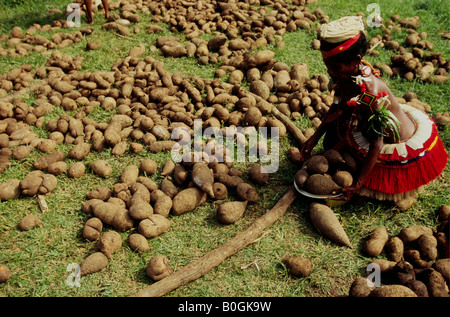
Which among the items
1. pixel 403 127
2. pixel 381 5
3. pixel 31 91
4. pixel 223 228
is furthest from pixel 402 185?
pixel 381 5

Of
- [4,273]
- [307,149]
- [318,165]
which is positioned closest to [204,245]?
[318,165]

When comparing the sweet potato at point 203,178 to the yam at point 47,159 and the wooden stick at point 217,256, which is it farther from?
the yam at point 47,159

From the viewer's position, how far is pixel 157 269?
271cm

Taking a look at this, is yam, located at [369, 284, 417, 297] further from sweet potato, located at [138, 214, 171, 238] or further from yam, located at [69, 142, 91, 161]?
yam, located at [69, 142, 91, 161]

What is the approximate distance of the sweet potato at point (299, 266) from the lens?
2746mm

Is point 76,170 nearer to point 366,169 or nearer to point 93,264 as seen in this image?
point 93,264

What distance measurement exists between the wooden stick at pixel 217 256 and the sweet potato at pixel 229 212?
181mm

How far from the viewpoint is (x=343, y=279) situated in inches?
110

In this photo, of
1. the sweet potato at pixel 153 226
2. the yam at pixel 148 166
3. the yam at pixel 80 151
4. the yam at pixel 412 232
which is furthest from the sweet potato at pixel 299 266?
the yam at pixel 80 151

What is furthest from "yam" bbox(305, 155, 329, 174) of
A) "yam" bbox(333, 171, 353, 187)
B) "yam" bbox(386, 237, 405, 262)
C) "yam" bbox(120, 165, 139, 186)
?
"yam" bbox(120, 165, 139, 186)

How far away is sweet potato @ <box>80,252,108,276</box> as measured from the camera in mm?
2791

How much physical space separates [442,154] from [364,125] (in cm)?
89

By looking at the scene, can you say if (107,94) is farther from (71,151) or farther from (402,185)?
(402,185)

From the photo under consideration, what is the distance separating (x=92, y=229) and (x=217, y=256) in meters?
1.12
